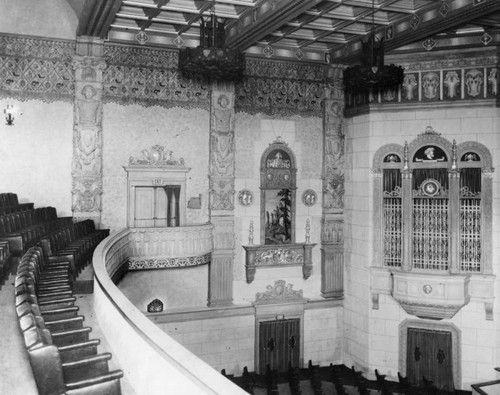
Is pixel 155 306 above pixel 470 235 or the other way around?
the other way around

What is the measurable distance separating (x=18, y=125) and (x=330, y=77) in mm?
7398

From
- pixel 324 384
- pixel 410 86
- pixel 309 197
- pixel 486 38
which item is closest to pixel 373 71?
pixel 410 86

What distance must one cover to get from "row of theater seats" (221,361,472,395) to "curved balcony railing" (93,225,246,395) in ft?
22.6

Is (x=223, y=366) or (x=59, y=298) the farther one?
(x=223, y=366)

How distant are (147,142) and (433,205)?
6.70 m

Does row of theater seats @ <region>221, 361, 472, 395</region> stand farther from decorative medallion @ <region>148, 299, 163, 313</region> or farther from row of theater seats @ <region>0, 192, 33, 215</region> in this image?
row of theater seats @ <region>0, 192, 33, 215</region>

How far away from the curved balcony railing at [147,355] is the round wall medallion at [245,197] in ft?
23.6

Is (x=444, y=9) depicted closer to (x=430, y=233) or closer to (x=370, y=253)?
(x=430, y=233)

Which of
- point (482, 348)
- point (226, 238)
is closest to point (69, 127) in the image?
point (226, 238)

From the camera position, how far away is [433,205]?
454 inches

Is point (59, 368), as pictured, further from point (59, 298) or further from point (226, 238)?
point (226, 238)

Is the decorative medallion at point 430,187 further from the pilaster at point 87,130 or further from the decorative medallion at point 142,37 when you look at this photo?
the pilaster at point 87,130

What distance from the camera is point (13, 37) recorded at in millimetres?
10141

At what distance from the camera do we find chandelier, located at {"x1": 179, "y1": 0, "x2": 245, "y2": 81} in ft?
25.8
